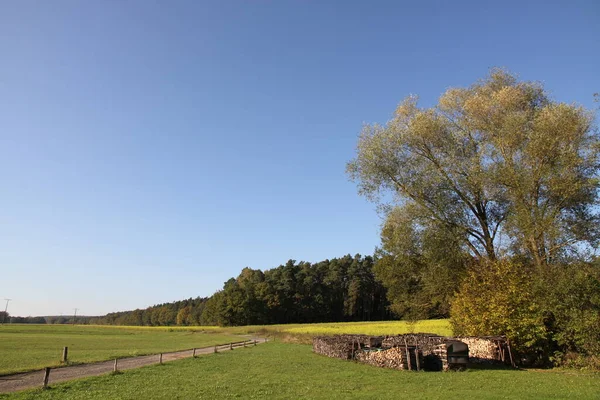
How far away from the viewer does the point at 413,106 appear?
3169 centimetres

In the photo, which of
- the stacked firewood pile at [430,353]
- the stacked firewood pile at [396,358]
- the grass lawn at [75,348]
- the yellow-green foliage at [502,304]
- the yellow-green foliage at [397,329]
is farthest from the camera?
the yellow-green foliage at [397,329]

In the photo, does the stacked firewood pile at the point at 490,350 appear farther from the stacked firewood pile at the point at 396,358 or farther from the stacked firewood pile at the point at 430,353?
the stacked firewood pile at the point at 396,358

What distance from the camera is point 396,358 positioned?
25.9m

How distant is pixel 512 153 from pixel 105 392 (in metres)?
29.3

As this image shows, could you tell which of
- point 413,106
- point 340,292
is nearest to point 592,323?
point 413,106

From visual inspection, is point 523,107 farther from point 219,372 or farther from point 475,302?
point 219,372

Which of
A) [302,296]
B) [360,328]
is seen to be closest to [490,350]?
[360,328]

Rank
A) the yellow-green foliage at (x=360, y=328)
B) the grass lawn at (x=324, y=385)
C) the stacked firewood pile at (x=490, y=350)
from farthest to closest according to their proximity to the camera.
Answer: the yellow-green foliage at (x=360, y=328) < the stacked firewood pile at (x=490, y=350) < the grass lawn at (x=324, y=385)

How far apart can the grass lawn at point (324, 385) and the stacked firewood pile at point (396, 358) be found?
5.34ft

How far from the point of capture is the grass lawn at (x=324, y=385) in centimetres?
1612

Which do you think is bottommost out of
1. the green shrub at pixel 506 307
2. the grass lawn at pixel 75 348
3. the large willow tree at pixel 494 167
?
the grass lawn at pixel 75 348

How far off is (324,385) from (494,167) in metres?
19.3

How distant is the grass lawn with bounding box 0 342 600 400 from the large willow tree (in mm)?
9367

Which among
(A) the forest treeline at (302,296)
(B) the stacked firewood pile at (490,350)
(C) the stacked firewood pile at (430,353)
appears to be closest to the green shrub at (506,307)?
(B) the stacked firewood pile at (490,350)
